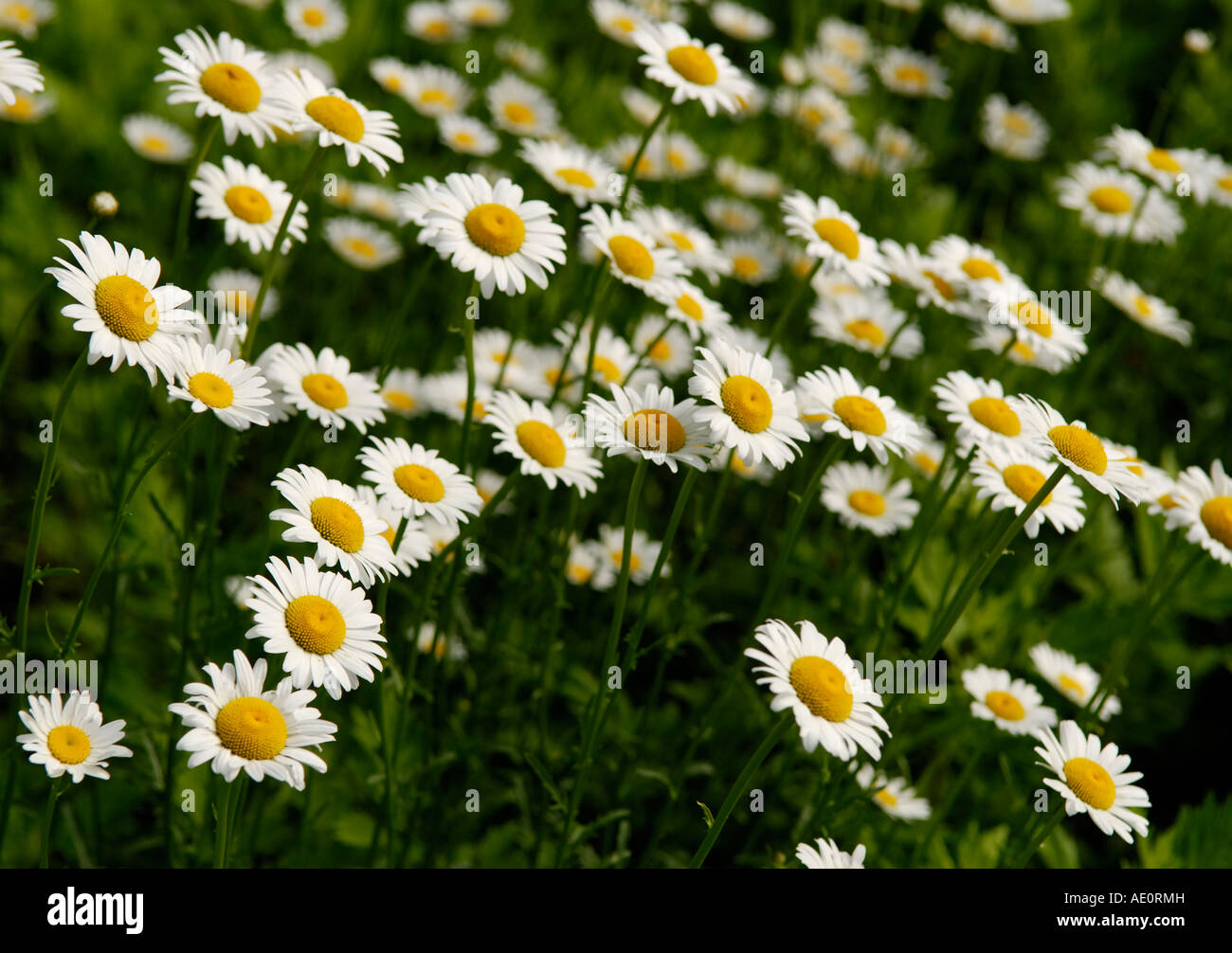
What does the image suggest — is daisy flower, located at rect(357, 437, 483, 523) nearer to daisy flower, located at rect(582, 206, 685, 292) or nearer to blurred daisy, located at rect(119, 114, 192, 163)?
daisy flower, located at rect(582, 206, 685, 292)

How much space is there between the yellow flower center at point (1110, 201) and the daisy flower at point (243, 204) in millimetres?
3465

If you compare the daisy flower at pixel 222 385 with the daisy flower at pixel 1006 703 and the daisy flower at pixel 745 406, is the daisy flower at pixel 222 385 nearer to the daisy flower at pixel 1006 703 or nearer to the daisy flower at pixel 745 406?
the daisy flower at pixel 745 406

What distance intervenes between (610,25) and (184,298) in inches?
153

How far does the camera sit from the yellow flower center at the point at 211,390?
2.52m

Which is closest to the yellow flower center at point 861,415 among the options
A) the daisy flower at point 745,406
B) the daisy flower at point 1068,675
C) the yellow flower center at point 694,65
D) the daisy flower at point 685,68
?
the daisy flower at point 745,406

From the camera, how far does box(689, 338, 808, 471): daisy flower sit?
8.64 feet

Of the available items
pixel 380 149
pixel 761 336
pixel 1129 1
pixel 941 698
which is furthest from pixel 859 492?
pixel 1129 1

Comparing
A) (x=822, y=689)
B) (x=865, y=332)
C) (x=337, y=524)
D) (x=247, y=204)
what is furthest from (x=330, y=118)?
(x=865, y=332)

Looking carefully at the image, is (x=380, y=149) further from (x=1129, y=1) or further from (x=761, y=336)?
(x=1129, y=1)

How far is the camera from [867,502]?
13.8 feet

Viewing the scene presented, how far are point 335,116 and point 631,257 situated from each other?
88 cm

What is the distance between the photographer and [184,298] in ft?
7.91

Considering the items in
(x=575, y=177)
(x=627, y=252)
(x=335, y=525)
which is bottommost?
(x=335, y=525)

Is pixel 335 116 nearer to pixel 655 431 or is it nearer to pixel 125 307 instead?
pixel 125 307
